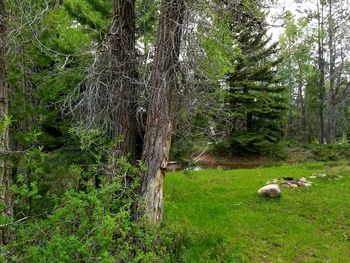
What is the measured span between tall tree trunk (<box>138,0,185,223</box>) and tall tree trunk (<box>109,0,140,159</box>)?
37 cm

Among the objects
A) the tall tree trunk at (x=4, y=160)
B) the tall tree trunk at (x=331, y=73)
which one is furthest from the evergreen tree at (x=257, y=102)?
the tall tree trunk at (x=4, y=160)

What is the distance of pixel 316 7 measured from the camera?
19.1 m

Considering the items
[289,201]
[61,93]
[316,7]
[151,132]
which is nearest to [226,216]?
[289,201]

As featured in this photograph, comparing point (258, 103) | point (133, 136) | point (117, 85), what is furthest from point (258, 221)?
point (258, 103)

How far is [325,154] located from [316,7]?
1034 cm

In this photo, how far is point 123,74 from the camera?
4.16m

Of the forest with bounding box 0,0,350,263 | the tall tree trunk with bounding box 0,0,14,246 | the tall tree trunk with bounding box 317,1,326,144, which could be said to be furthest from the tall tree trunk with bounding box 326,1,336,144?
the tall tree trunk with bounding box 0,0,14,246

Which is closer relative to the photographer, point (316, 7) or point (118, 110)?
point (118, 110)

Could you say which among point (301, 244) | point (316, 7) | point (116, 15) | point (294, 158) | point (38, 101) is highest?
point (316, 7)

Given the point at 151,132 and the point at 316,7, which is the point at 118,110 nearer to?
the point at 151,132

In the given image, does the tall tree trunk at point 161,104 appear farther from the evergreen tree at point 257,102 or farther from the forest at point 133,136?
the evergreen tree at point 257,102

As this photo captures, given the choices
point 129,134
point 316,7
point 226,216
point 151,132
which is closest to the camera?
point 151,132

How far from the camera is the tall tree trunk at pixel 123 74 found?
4.17 meters

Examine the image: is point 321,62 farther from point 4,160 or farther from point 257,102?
point 4,160
